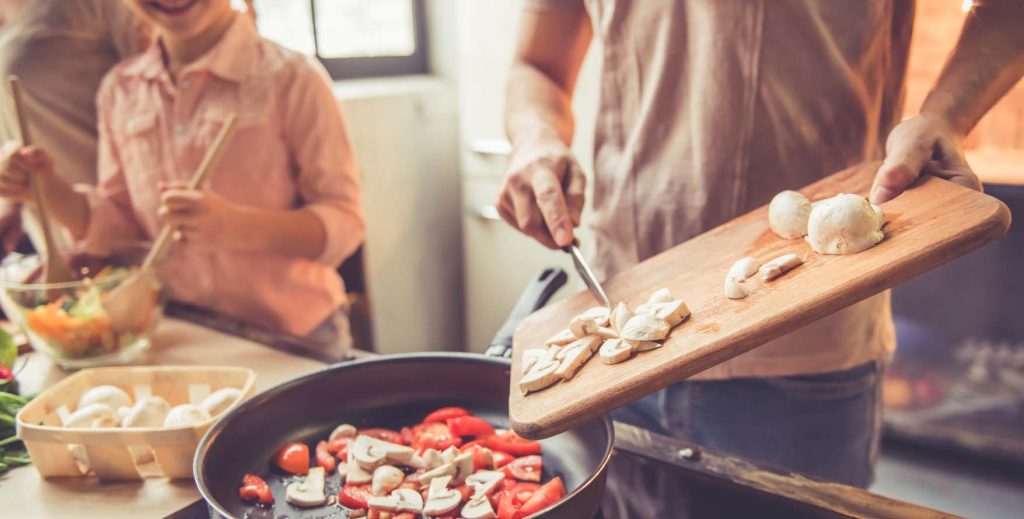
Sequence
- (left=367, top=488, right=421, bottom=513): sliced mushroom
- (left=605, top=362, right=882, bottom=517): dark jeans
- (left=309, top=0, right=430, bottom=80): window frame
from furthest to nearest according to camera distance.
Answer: (left=309, top=0, right=430, bottom=80): window frame < (left=605, top=362, right=882, bottom=517): dark jeans < (left=367, top=488, right=421, bottom=513): sliced mushroom

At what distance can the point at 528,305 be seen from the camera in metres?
0.94

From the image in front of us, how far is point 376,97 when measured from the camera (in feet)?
8.34

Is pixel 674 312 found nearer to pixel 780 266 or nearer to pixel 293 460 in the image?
pixel 780 266

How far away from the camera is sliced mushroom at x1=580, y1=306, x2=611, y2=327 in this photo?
77 centimetres

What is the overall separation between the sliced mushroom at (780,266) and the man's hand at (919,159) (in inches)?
4.1

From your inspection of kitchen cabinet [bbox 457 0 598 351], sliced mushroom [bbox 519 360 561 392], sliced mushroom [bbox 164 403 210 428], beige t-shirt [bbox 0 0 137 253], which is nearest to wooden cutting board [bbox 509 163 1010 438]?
sliced mushroom [bbox 519 360 561 392]

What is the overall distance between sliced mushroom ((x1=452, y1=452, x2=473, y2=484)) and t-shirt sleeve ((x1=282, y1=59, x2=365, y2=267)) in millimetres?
767

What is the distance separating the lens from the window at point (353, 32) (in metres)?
2.60

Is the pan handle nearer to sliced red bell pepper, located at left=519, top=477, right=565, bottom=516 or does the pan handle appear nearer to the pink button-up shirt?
sliced red bell pepper, located at left=519, top=477, right=565, bottom=516

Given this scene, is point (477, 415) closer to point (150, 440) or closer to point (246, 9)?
point (150, 440)

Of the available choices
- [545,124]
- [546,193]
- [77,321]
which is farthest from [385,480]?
[77,321]

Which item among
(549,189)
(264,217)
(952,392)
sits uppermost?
(549,189)

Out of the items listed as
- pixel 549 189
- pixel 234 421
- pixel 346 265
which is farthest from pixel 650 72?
pixel 346 265

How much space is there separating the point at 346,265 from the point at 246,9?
1168 millimetres
